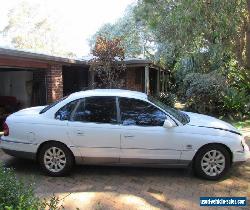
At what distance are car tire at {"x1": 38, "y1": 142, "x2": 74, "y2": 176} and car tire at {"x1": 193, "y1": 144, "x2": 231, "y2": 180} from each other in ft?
7.69

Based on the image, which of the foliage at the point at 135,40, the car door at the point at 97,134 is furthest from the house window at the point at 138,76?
the car door at the point at 97,134

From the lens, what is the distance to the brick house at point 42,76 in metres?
11.0

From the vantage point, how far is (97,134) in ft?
21.6

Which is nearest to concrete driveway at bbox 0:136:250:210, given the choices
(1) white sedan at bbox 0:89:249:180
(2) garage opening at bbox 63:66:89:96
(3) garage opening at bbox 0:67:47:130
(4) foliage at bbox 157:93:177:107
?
(1) white sedan at bbox 0:89:249:180

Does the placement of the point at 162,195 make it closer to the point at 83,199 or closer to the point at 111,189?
the point at 111,189

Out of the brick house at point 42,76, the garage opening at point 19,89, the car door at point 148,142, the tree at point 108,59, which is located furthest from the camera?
the tree at point 108,59

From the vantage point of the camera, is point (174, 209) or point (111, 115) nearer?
point (174, 209)

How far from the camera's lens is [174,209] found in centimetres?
543

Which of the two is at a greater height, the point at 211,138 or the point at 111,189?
the point at 211,138

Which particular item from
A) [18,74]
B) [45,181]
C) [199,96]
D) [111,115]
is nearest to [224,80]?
[199,96]

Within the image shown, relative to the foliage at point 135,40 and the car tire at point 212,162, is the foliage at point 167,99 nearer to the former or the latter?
the foliage at point 135,40

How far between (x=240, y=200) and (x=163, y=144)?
5.21 feet

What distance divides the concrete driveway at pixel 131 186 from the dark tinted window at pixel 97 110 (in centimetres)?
109

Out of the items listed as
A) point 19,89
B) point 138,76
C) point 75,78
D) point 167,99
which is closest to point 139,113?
point 19,89
